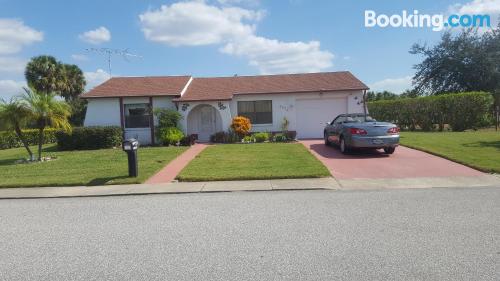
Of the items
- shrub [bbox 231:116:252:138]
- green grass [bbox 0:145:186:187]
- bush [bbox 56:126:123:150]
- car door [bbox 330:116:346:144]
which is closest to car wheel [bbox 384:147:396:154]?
car door [bbox 330:116:346:144]

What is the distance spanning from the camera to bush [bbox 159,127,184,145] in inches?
709

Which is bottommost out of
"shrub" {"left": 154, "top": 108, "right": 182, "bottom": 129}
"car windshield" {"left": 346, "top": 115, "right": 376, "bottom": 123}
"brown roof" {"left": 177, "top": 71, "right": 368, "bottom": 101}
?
"car windshield" {"left": 346, "top": 115, "right": 376, "bottom": 123}

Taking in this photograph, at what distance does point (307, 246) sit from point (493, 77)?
30294 mm

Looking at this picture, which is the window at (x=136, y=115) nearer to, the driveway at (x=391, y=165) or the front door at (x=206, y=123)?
the front door at (x=206, y=123)

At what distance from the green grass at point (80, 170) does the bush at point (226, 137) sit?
4.30 metres

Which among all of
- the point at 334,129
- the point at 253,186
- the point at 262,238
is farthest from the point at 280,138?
the point at 262,238

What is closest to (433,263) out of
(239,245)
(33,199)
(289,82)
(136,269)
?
(239,245)

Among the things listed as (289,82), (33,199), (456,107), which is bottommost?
(33,199)

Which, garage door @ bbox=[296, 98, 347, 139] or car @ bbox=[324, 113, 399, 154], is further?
garage door @ bbox=[296, 98, 347, 139]

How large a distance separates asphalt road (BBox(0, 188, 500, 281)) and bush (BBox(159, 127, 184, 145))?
35.1 feet

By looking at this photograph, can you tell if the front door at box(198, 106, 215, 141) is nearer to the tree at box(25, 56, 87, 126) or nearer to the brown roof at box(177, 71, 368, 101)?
the brown roof at box(177, 71, 368, 101)

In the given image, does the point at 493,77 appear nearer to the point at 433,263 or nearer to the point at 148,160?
the point at 148,160

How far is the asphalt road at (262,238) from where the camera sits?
381cm

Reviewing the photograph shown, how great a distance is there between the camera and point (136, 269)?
3932 millimetres
